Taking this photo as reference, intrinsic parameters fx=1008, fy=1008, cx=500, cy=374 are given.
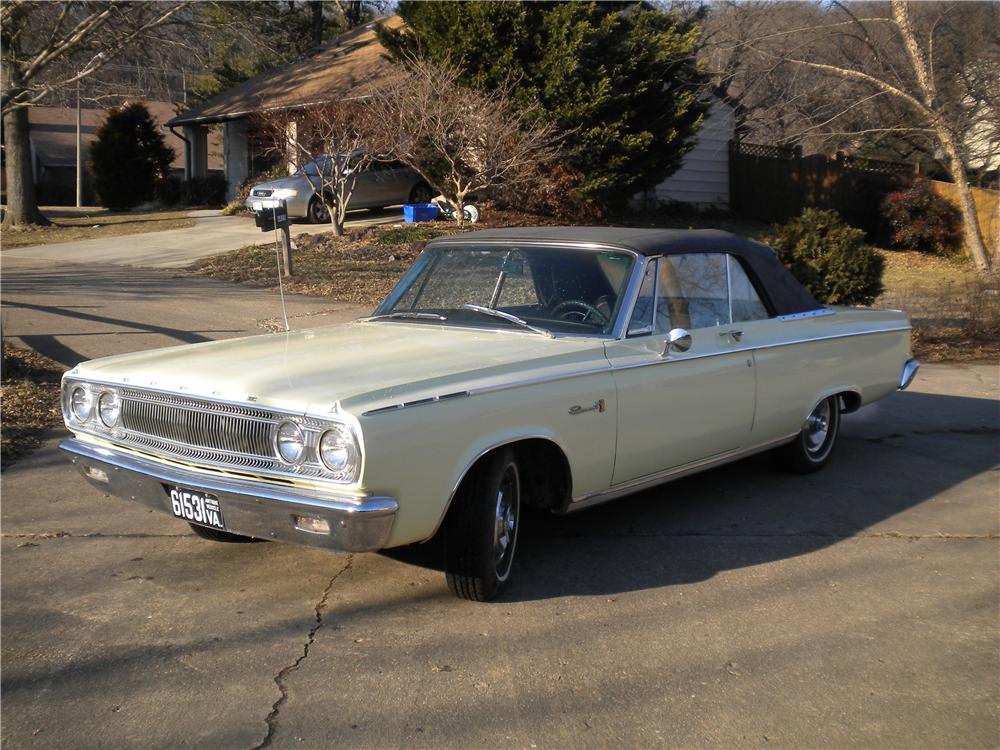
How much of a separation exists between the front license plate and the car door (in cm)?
193

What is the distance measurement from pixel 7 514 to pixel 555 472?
3.18m

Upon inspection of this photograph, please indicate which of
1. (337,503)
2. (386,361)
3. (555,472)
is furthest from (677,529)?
(337,503)

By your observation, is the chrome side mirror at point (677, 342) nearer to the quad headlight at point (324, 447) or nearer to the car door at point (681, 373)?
the car door at point (681, 373)

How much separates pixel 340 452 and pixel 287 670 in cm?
86

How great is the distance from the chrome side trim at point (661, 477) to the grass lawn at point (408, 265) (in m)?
6.86

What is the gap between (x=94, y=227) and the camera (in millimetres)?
25203

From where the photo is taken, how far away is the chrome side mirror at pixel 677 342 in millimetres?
5199

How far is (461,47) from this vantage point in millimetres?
20594

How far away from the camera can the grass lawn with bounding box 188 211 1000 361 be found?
1303cm

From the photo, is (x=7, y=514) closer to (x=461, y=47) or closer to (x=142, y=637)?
(x=142, y=637)

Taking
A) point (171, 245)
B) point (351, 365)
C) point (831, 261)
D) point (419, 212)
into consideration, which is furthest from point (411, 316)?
point (419, 212)

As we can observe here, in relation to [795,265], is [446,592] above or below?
below

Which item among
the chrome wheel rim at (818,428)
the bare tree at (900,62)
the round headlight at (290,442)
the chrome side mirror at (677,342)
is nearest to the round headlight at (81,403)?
the round headlight at (290,442)

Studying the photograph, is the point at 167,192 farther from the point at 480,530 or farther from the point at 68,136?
the point at 480,530
